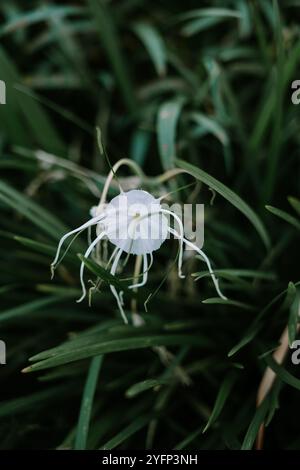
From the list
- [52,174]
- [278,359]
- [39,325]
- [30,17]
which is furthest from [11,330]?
[30,17]

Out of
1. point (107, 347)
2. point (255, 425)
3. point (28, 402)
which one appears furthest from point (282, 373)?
point (28, 402)

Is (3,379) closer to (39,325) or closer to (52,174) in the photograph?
(39,325)

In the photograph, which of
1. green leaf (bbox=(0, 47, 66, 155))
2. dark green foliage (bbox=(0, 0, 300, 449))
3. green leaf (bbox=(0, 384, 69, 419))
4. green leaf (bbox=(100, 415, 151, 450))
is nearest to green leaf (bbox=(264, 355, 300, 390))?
dark green foliage (bbox=(0, 0, 300, 449))

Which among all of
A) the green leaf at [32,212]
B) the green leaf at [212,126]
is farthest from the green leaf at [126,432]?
the green leaf at [212,126]

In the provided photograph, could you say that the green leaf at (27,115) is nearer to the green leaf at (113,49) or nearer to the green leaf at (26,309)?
the green leaf at (113,49)

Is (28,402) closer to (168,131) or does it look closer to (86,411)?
(86,411)

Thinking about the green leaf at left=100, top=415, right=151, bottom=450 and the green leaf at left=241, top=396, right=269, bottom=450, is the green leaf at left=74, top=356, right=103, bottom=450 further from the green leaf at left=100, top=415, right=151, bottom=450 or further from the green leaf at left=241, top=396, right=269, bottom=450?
the green leaf at left=241, top=396, right=269, bottom=450
